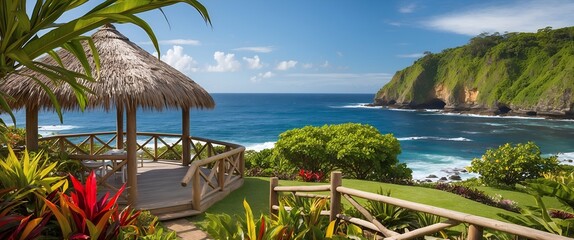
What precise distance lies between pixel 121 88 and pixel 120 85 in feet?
0.28

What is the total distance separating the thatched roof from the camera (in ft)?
19.9

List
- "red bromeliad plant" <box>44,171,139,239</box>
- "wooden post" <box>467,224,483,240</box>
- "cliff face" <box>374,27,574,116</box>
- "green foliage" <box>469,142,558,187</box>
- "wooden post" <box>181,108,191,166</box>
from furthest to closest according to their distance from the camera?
"cliff face" <box>374,27,574,116</box>
"green foliage" <box>469,142,558,187</box>
"wooden post" <box>181,108,191,166</box>
"wooden post" <box>467,224,483,240</box>
"red bromeliad plant" <box>44,171,139,239</box>

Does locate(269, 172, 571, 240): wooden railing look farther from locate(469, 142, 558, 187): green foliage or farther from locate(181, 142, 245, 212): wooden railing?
locate(469, 142, 558, 187): green foliage

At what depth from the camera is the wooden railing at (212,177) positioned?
246 inches

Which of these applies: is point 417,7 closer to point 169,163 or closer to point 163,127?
point 163,127

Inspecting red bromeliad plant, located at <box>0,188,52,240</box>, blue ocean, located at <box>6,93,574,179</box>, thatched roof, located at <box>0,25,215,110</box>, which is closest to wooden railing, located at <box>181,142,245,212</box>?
thatched roof, located at <box>0,25,215,110</box>

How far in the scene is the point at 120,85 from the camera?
20.0ft

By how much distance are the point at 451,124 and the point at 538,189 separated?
45749 millimetres

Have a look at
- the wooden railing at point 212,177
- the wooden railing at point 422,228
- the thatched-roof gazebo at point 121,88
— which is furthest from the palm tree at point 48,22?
the wooden railing at point 212,177

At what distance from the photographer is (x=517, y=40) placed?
5812 cm

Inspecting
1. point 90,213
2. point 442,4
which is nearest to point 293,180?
point 90,213

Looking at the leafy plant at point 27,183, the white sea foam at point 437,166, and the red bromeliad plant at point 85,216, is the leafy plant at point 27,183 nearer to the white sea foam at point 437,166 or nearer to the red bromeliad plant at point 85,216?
the red bromeliad plant at point 85,216

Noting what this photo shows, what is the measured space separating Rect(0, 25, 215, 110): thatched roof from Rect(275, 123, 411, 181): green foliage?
3.56 metres

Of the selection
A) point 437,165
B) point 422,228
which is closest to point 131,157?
point 422,228
